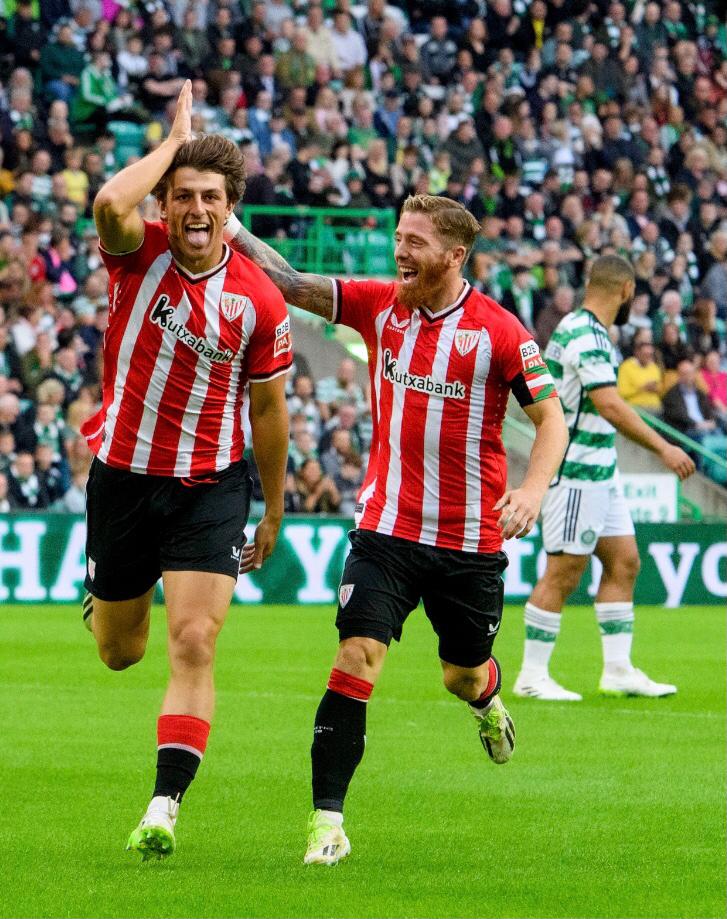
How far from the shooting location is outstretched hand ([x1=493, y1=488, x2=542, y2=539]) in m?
5.77

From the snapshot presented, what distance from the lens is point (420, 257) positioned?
632cm

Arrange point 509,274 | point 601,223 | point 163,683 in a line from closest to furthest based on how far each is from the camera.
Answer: point 163,683 < point 509,274 < point 601,223

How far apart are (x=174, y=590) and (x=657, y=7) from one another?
71.2 ft

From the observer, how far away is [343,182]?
21297mm

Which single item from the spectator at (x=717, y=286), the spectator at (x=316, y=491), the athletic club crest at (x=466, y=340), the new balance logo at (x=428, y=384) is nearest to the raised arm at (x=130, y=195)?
the new balance logo at (x=428, y=384)

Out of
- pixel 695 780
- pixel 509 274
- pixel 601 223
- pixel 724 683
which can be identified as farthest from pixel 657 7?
pixel 695 780

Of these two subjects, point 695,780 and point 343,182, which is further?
point 343,182

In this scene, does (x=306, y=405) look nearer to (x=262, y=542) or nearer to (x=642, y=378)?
(x=642, y=378)

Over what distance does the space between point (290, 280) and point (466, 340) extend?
2.40ft

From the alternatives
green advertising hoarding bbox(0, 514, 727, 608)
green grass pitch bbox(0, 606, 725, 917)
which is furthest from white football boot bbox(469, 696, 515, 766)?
green advertising hoarding bbox(0, 514, 727, 608)

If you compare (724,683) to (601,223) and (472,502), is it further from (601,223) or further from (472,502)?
(601,223)

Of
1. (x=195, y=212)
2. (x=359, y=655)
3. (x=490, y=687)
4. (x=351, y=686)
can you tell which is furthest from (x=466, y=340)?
(x=490, y=687)

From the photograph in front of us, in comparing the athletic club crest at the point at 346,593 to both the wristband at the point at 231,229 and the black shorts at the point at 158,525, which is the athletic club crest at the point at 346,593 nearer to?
the black shorts at the point at 158,525

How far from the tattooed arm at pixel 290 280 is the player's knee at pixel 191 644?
132cm
